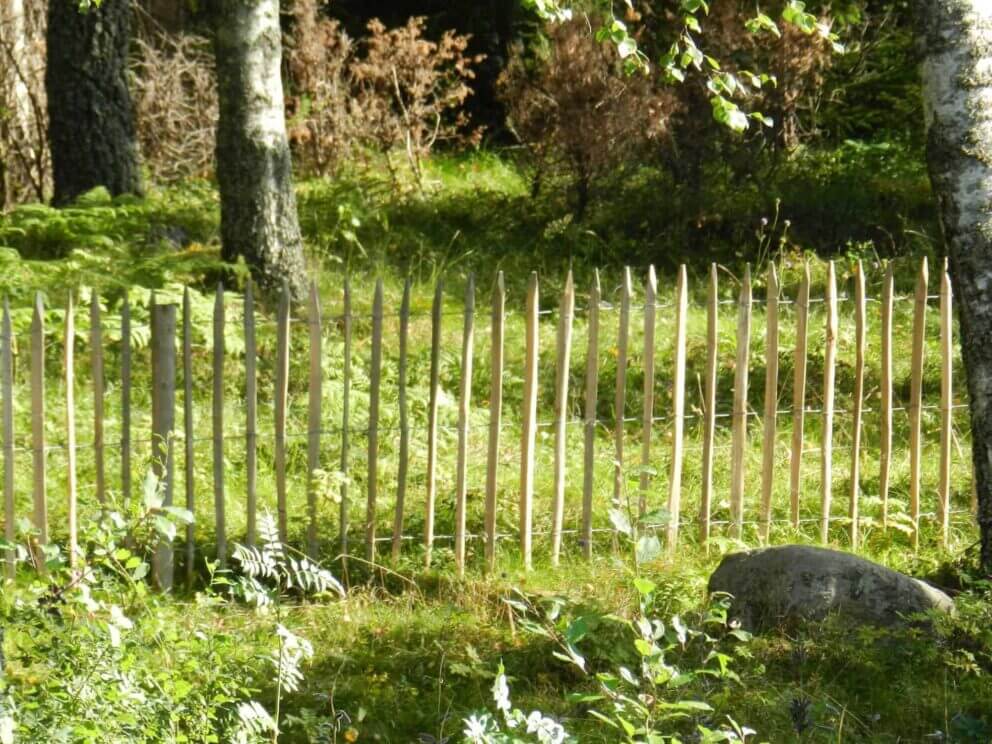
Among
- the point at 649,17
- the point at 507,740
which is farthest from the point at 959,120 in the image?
the point at 649,17

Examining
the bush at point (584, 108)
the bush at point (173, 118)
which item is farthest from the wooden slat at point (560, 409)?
the bush at point (173, 118)

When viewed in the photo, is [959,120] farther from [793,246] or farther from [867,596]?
[793,246]

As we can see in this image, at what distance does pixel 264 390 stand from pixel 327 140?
5058 millimetres

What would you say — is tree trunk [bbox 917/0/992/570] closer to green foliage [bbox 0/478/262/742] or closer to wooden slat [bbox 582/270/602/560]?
wooden slat [bbox 582/270/602/560]

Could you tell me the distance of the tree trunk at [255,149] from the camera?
8406 mm

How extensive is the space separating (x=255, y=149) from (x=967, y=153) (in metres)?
4.85

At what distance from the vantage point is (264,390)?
7828 millimetres

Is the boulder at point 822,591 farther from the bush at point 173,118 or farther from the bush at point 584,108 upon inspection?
the bush at point 173,118

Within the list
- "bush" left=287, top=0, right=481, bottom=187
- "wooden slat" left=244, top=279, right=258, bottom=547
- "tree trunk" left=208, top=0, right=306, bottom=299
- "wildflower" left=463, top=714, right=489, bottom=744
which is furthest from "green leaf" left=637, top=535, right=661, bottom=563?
"bush" left=287, top=0, right=481, bottom=187

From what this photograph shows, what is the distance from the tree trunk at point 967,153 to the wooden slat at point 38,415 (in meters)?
3.59

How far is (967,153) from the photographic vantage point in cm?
517

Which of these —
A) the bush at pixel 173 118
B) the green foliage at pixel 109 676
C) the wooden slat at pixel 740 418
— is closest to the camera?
the green foliage at pixel 109 676

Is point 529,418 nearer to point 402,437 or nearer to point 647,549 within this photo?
point 402,437

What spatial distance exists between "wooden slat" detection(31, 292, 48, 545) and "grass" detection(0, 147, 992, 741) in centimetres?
24
